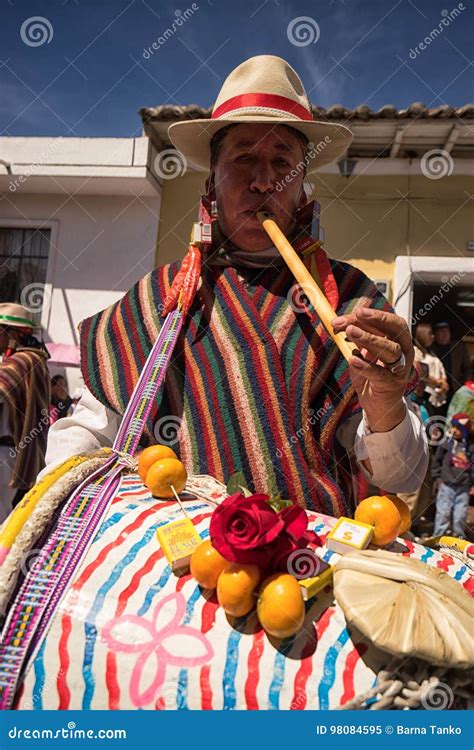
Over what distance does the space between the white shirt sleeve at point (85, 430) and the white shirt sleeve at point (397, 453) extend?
2.30 ft

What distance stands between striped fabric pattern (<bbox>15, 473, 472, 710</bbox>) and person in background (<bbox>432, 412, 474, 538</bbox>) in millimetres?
4433

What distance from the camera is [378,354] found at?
116cm

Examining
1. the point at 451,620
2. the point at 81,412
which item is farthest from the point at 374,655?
the point at 81,412

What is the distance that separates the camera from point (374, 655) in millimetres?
873

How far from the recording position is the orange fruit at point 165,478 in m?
1.16

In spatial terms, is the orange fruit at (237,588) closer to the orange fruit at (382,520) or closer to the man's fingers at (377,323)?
the orange fruit at (382,520)

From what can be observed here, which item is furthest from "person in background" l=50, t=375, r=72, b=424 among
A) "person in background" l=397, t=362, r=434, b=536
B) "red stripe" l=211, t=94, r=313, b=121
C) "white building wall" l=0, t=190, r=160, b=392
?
"red stripe" l=211, t=94, r=313, b=121

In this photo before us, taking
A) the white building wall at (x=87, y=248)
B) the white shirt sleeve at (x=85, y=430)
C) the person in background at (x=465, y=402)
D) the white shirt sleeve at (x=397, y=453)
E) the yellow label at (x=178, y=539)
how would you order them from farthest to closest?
the white building wall at (x=87, y=248) → the person in background at (x=465, y=402) → the white shirt sleeve at (x=85, y=430) → the white shirt sleeve at (x=397, y=453) → the yellow label at (x=178, y=539)

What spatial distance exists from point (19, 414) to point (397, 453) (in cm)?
317

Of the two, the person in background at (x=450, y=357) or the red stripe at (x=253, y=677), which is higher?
the person in background at (x=450, y=357)

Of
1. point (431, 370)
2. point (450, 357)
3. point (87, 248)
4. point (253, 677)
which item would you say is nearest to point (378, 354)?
point (253, 677)

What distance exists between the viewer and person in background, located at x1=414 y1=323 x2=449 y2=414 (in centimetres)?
609

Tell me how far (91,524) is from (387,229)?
6.40 metres

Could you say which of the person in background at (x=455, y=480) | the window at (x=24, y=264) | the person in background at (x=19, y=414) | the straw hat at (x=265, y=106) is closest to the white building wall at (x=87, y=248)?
the window at (x=24, y=264)
